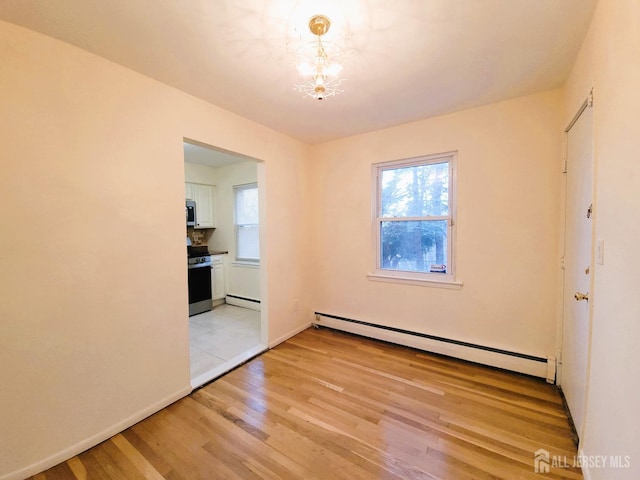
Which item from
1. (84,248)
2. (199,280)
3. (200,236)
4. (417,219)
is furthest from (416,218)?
(200,236)

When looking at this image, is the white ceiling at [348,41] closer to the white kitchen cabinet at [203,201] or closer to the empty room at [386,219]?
the empty room at [386,219]

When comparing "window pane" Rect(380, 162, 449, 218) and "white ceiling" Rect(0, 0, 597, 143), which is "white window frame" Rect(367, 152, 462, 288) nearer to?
"window pane" Rect(380, 162, 449, 218)

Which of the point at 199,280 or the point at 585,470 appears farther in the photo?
the point at 199,280

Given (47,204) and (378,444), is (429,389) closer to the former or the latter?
(378,444)

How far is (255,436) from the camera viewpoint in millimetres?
1698

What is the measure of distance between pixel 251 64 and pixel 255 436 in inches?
98.0

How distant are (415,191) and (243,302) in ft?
11.0

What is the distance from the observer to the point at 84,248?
163 centimetres

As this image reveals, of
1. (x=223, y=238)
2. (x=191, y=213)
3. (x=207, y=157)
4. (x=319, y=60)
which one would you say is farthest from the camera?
(x=223, y=238)

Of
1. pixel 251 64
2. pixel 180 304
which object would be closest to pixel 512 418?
pixel 180 304

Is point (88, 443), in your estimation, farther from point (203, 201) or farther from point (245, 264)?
point (203, 201)

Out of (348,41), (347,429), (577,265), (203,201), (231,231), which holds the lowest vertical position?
(347,429)

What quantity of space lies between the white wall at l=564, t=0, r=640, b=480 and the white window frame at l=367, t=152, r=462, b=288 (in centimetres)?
126

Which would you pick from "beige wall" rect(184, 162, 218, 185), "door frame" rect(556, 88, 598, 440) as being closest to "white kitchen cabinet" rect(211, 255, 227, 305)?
"beige wall" rect(184, 162, 218, 185)
